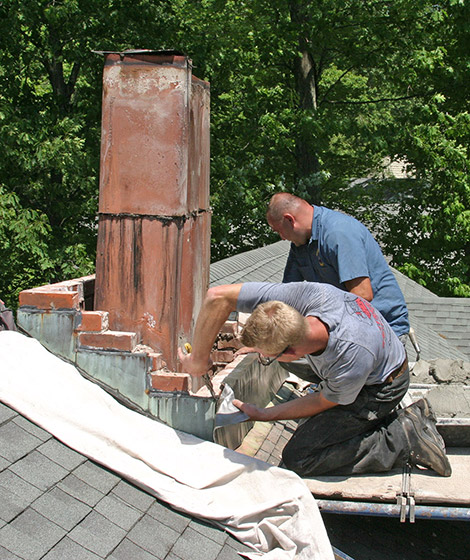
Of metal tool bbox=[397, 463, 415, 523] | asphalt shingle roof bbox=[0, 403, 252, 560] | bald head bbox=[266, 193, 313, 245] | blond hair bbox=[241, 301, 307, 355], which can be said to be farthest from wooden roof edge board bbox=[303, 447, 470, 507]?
bald head bbox=[266, 193, 313, 245]

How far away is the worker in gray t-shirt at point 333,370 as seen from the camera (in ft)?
11.0

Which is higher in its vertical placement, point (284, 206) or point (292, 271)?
point (284, 206)

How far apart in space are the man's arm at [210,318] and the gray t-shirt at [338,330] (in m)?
0.06

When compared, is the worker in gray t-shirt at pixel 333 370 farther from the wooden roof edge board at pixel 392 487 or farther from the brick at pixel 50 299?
the brick at pixel 50 299

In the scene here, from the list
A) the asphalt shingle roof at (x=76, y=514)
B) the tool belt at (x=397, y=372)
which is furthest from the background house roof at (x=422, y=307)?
the asphalt shingle roof at (x=76, y=514)

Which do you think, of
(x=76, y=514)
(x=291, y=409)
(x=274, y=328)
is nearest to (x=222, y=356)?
(x=291, y=409)

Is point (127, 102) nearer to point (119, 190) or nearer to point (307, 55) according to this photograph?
point (119, 190)

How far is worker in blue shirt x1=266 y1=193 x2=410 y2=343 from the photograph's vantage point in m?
4.29

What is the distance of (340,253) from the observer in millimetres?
4305

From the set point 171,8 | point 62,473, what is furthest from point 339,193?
point 62,473

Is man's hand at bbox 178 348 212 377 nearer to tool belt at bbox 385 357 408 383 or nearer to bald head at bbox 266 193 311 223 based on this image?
tool belt at bbox 385 357 408 383

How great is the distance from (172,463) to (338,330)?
1094 mm

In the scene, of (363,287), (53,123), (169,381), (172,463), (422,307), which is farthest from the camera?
(53,123)

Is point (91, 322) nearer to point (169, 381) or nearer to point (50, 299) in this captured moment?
point (50, 299)
